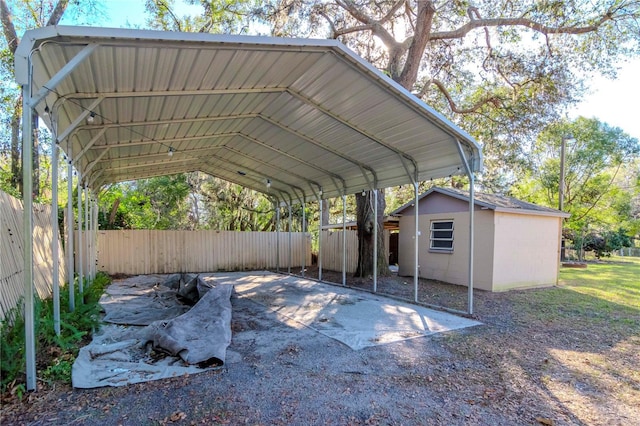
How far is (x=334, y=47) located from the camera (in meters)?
4.20

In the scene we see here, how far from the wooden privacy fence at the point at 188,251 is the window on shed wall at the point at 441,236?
13.8ft

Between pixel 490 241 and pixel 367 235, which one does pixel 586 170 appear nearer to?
pixel 490 241

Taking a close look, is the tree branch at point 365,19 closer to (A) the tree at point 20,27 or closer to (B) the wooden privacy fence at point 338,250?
(B) the wooden privacy fence at point 338,250

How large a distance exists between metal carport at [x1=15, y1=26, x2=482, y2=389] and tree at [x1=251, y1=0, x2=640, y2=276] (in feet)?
9.92

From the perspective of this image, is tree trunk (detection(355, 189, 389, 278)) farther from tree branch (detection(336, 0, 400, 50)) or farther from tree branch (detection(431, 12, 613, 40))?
tree branch (detection(431, 12, 613, 40))

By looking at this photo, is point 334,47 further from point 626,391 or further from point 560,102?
point 560,102

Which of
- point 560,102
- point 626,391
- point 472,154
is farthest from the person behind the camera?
point 560,102

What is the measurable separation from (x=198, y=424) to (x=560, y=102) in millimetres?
11423

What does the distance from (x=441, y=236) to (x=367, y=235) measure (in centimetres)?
204

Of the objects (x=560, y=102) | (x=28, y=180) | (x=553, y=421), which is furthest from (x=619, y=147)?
(x=28, y=180)

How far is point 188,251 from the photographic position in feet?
39.3

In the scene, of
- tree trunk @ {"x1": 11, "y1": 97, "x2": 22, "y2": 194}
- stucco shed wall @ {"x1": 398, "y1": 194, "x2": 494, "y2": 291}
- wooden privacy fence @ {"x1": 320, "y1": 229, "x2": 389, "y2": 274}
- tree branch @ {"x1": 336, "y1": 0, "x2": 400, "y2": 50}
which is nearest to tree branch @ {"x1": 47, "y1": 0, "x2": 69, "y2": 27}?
tree trunk @ {"x1": 11, "y1": 97, "x2": 22, "y2": 194}

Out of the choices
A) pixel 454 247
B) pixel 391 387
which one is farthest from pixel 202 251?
pixel 391 387

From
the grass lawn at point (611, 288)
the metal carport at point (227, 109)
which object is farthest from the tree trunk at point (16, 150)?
the grass lawn at point (611, 288)
